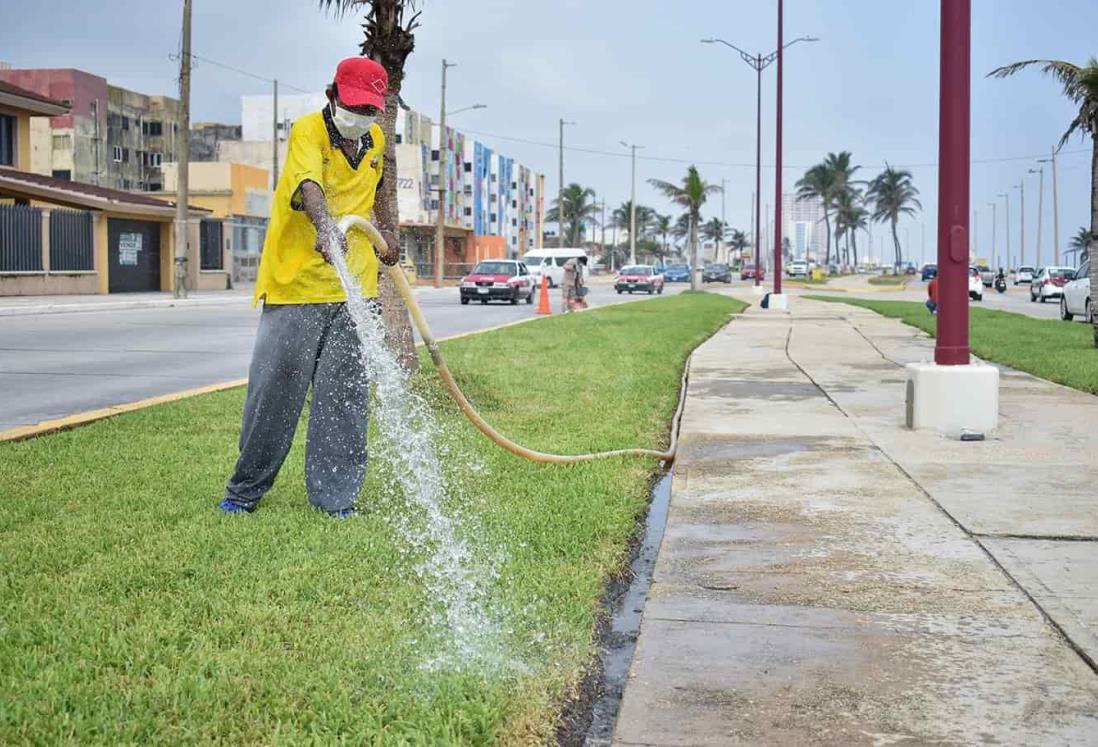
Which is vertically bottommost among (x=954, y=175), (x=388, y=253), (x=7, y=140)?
(x=388, y=253)

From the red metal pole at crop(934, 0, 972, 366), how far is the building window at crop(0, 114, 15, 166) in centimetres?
3557

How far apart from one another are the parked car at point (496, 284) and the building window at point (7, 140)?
1464 cm

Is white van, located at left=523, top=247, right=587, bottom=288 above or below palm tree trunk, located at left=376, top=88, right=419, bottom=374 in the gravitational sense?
above

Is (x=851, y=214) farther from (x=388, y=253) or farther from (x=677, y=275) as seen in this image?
(x=388, y=253)

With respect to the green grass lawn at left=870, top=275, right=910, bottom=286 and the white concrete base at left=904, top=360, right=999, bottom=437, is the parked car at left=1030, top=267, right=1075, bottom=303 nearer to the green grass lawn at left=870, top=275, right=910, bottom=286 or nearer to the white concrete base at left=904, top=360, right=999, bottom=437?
the green grass lawn at left=870, top=275, right=910, bottom=286

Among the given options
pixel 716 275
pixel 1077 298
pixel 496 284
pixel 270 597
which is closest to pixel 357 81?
pixel 270 597

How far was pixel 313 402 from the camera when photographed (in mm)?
5758

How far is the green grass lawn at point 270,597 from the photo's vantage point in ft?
10.6

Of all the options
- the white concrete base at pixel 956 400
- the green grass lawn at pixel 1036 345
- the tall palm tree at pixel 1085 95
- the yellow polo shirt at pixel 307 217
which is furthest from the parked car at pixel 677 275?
the yellow polo shirt at pixel 307 217

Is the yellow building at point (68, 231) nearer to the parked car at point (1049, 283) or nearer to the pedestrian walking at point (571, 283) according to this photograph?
the pedestrian walking at point (571, 283)

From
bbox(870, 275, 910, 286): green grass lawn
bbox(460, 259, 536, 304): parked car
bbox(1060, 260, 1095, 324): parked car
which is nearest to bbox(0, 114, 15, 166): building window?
bbox(460, 259, 536, 304): parked car

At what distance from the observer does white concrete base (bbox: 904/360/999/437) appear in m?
8.79

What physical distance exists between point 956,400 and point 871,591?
14.7 ft

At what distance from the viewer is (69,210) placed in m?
37.2
